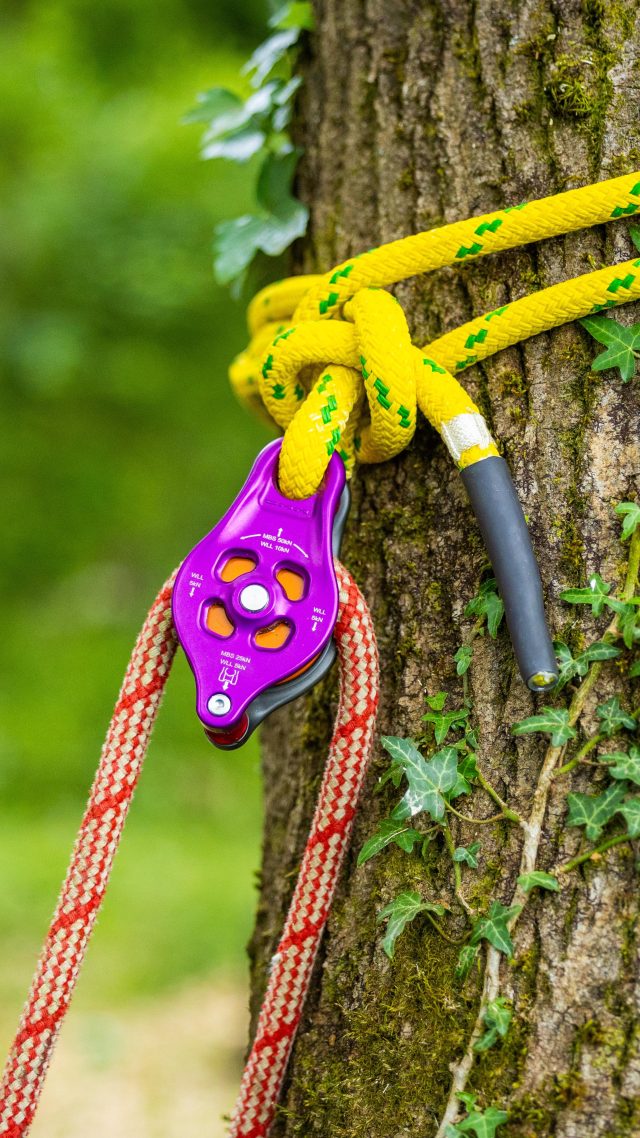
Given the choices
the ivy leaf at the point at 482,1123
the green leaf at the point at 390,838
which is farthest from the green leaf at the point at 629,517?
the ivy leaf at the point at 482,1123

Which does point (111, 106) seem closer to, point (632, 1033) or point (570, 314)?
point (570, 314)

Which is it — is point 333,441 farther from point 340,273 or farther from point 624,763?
point 624,763

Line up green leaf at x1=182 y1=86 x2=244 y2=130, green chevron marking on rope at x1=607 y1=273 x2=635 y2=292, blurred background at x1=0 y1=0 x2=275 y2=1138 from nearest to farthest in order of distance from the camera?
green chevron marking on rope at x1=607 y1=273 x2=635 y2=292
green leaf at x1=182 y1=86 x2=244 y2=130
blurred background at x1=0 y1=0 x2=275 y2=1138

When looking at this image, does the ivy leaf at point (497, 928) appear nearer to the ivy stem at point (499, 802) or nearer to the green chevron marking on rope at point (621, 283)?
the ivy stem at point (499, 802)

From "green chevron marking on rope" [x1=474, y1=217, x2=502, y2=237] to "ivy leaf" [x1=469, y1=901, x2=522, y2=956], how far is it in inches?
25.8

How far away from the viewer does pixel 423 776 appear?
0.96m

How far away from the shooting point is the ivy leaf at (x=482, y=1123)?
A: 33.9 inches

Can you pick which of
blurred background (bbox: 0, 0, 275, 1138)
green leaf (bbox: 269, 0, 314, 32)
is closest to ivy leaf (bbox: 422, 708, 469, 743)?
green leaf (bbox: 269, 0, 314, 32)

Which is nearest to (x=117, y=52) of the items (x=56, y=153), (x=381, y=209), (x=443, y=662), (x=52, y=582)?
(x=56, y=153)

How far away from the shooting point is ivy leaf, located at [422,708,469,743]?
999 mm

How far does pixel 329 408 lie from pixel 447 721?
0.34 metres

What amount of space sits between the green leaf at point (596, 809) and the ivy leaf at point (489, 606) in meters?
0.18

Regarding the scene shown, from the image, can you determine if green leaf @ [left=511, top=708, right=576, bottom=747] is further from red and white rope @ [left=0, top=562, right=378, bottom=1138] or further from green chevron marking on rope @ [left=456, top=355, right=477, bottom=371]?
green chevron marking on rope @ [left=456, top=355, right=477, bottom=371]

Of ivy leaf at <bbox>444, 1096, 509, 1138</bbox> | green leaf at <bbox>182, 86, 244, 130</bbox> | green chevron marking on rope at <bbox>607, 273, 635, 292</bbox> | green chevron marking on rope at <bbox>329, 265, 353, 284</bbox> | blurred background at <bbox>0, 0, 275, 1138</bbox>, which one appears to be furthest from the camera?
blurred background at <bbox>0, 0, 275, 1138</bbox>
